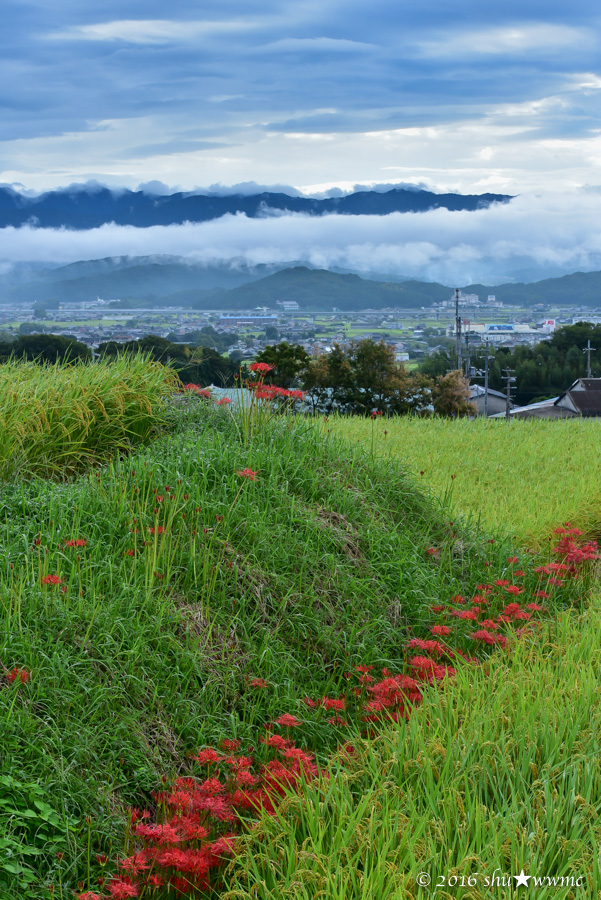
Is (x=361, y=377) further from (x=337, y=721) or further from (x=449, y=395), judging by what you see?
(x=337, y=721)

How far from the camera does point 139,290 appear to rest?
177250 millimetres

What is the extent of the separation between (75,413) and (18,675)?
392 cm

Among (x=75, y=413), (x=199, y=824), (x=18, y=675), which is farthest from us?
(x=75, y=413)

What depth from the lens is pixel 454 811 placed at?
3.26 m

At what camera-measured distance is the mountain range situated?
143500 mm

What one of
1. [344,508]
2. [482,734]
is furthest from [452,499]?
[482,734]

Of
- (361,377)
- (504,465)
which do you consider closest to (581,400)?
(361,377)

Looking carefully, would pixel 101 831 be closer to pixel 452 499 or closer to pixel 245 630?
pixel 245 630

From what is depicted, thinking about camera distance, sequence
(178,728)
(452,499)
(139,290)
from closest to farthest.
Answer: (178,728)
(452,499)
(139,290)

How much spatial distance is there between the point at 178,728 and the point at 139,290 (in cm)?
18037

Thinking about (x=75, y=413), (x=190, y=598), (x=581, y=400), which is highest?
(x=75, y=413)

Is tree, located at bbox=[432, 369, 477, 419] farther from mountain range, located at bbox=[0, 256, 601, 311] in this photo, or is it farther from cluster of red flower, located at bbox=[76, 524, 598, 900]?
mountain range, located at bbox=[0, 256, 601, 311]

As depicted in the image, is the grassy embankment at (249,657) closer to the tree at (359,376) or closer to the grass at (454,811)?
the grass at (454,811)

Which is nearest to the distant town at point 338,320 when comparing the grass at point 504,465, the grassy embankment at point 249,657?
the grass at point 504,465
